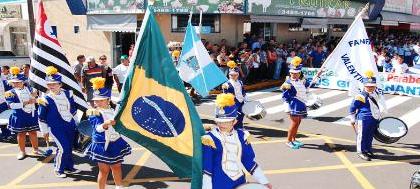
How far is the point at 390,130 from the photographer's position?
8.55m

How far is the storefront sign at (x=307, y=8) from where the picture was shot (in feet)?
63.8

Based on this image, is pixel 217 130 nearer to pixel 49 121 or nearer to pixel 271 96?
pixel 49 121

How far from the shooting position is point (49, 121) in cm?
768

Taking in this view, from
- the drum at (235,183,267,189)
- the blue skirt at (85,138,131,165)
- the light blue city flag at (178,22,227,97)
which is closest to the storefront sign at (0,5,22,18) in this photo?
the light blue city flag at (178,22,227,97)

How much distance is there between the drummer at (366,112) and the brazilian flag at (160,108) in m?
4.60

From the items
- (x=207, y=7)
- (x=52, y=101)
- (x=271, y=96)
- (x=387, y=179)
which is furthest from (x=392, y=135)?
(x=207, y=7)

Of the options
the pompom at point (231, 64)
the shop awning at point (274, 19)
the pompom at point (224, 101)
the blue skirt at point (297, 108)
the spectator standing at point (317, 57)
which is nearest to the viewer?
the pompom at point (224, 101)

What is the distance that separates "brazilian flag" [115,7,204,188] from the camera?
4824 mm

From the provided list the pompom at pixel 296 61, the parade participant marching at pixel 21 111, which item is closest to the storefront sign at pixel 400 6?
the pompom at pixel 296 61

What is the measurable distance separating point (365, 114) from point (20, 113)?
22.1 feet

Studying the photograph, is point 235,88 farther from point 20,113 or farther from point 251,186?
point 251,186

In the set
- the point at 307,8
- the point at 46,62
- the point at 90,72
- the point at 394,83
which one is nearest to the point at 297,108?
the point at 46,62

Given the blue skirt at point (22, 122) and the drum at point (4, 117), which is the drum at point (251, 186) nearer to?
the blue skirt at point (22, 122)

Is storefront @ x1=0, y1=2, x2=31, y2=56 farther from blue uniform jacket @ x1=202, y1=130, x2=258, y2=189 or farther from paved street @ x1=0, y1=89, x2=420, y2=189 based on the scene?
blue uniform jacket @ x1=202, y1=130, x2=258, y2=189
